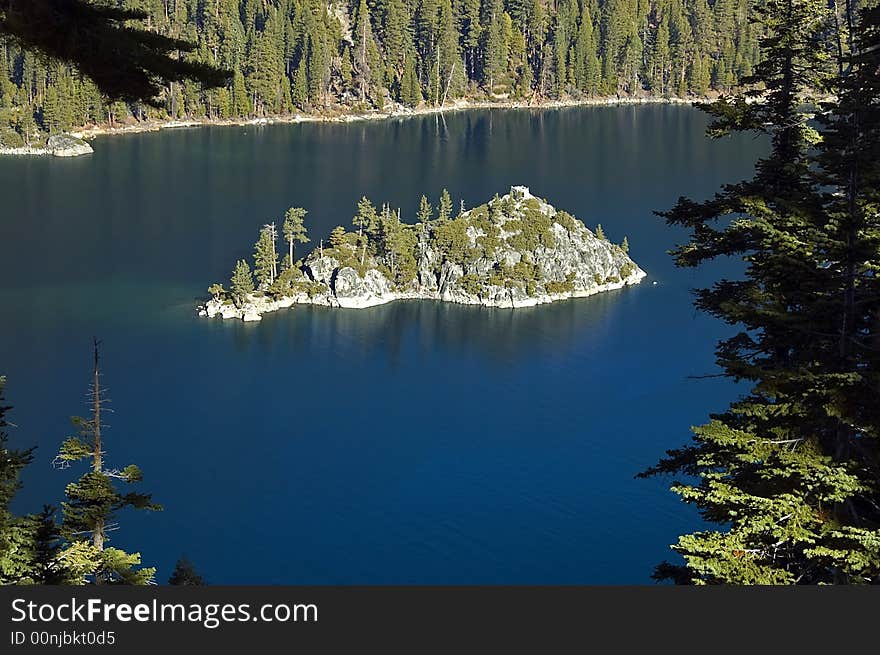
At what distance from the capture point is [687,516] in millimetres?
39750

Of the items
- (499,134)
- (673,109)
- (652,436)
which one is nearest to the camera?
(652,436)

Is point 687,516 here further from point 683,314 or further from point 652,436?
point 683,314

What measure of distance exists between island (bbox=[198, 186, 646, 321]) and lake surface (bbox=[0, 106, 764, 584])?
144 cm

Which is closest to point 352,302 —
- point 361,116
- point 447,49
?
point 361,116

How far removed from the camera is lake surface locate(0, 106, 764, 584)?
37969 mm

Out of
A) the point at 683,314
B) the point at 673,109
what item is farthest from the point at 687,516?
the point at 673,109

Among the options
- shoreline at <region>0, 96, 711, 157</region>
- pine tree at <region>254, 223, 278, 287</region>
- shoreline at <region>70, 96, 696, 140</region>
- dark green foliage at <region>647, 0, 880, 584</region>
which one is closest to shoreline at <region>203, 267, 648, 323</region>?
pine tree at <region>254, 223, 278, 287</region>

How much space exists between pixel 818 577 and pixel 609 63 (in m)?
159

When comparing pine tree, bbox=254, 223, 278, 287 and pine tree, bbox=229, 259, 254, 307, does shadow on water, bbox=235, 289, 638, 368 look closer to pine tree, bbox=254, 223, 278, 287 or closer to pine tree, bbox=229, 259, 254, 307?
pine tree, bbox=229, 259, 254, 307

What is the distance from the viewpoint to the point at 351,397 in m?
50.6

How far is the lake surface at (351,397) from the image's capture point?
38.0 meters

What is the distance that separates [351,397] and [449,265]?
57.2 ft

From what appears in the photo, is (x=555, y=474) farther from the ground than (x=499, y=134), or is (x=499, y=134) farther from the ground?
(x=499, y=134)

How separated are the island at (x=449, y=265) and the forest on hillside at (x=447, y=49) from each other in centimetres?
7557
